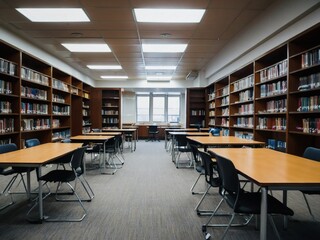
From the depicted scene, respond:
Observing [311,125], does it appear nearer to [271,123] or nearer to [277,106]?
[277,106]

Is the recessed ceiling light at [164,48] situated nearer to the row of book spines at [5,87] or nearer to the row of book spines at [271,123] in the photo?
the row of book spines at [271,123]

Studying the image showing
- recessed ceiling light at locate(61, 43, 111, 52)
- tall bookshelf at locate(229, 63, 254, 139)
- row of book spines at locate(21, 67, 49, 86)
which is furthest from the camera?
recessed ceiling light at locate(61, 43, 111, 52)

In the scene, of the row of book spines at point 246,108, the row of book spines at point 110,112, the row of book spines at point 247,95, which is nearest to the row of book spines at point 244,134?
the row of book spines at point 246,108

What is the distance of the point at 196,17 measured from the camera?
166 inches

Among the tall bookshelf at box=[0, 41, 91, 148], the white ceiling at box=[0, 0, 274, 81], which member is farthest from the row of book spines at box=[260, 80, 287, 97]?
the tall bookshelf at box=[0, 41, 91, 148]

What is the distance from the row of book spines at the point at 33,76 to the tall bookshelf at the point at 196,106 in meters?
5.74

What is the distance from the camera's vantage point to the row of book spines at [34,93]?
4.99 metres

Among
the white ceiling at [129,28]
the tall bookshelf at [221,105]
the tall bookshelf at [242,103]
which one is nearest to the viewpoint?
the white ceiling at [129,28]

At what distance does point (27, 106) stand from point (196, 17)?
407 cm

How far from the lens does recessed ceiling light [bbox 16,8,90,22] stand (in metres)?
3.95

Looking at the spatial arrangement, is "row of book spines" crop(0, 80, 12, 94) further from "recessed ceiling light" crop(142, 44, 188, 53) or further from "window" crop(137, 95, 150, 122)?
"window" crop(137, 95, 150, 122)

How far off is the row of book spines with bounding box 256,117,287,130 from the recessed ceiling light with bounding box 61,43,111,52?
4158 mm

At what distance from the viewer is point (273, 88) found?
4336 mm

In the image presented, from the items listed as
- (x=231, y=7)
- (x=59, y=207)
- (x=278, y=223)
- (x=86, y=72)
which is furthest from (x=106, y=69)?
(x=278, y=223)
